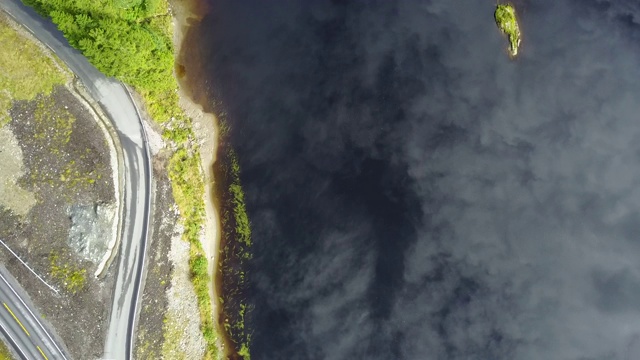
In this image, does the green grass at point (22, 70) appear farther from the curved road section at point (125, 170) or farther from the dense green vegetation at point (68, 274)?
the dense green vegetation at point (68, 274)

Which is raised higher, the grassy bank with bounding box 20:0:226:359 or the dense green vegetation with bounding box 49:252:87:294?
the grassy bank with bounding box 20:0:226:359

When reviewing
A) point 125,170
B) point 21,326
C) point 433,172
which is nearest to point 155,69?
point 125,170

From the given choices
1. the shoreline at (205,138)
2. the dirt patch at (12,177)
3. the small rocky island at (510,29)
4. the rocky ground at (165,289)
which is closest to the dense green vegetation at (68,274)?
the dirt patch at (12,177)

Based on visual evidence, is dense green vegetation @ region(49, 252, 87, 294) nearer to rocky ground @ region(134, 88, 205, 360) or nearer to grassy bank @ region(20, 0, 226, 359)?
rocky ground @ region(134, 88, 205, 360)

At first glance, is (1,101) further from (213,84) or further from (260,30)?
(260,30)

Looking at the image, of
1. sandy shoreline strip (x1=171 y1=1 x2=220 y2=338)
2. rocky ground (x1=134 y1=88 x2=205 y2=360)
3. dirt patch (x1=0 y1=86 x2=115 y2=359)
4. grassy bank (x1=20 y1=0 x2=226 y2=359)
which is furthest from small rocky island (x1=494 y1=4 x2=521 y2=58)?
dirt patch (x1=0 y1=86 x2=115 y2=359)

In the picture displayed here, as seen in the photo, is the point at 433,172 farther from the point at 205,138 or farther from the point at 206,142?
the point at 205,138
